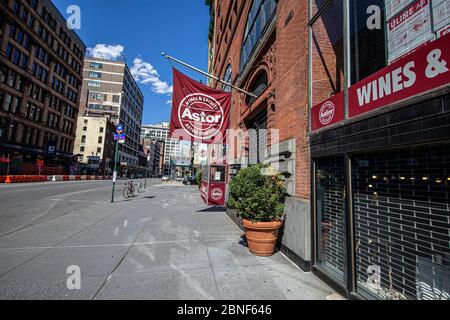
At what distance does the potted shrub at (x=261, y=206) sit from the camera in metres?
4.95

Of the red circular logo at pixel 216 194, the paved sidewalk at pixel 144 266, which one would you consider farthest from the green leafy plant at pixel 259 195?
the red circular logo at pixel 216 194

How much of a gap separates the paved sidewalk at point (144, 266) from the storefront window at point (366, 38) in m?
4.33

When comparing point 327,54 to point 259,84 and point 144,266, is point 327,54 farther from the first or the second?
point 144,266

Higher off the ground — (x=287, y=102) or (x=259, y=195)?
(x=287, y=102)

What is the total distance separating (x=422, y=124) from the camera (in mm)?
2514

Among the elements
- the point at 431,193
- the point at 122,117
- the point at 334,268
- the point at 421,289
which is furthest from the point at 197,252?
the point at 122,117

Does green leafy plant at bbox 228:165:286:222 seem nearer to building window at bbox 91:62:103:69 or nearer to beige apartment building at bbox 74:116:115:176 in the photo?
beige apartment building at bbox 74:116:115:176

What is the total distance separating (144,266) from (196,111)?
4723 mm

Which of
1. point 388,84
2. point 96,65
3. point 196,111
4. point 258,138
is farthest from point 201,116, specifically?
point 96,65

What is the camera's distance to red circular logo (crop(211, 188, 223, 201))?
10711 mm

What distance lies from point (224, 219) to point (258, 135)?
144 inches

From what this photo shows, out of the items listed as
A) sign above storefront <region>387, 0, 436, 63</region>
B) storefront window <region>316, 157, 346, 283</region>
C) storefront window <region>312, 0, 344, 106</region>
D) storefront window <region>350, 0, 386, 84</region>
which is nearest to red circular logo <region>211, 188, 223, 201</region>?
storefront window <region>316, 157, 346, 283</region>

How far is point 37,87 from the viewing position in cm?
4053

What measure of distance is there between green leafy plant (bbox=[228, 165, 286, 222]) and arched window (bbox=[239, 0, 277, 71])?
17.5ft
